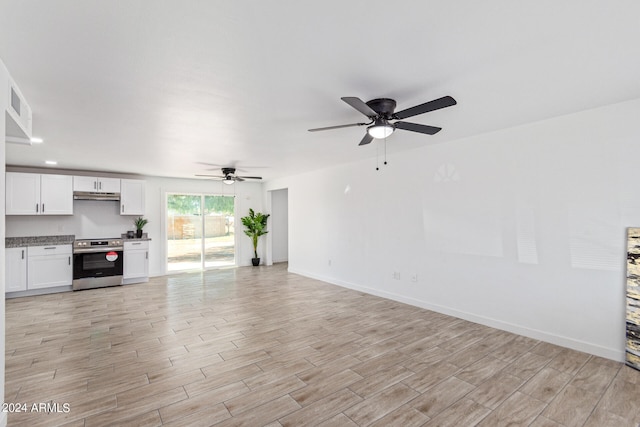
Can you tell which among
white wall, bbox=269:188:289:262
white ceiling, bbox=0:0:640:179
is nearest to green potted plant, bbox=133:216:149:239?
white wall, bbox=269:188:289:262

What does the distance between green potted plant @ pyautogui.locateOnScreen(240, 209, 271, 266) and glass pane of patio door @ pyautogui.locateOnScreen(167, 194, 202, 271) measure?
1.27 metres

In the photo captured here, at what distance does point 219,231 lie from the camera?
8836mm

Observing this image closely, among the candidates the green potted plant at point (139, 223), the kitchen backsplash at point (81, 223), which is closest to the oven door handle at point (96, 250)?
the green potted plant at point (139, 223)

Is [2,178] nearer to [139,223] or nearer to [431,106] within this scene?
[431,106]

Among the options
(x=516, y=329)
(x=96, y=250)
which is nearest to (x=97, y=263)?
(x=96, y=250)

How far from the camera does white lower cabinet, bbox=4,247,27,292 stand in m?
5.74

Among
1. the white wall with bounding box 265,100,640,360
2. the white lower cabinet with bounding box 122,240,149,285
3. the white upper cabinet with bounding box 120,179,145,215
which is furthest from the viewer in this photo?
the white upper cabinet with bounding box 120,179,145,215

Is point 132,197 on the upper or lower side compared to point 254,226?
upper

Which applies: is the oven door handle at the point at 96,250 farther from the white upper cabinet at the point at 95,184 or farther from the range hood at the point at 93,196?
the white upper cabinet at the point at 95,184

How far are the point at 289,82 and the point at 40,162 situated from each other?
604 cm

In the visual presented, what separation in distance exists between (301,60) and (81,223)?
7.20m

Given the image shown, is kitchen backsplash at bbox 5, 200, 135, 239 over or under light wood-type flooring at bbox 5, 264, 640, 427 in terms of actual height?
over

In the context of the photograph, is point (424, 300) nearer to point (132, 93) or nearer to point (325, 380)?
point (325, 380)

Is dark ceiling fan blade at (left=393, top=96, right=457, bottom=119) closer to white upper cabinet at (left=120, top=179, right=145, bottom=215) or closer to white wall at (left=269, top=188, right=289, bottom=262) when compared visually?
white upper cabinet at (left=120, top=179, right=145, bottom=215)
